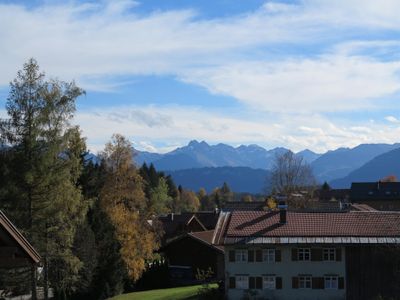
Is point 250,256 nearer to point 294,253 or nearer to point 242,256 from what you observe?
point 242,256

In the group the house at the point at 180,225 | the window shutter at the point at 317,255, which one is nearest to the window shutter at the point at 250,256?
the window shutter at the point at 317,255

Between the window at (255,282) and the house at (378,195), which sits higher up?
the house at (378,195)

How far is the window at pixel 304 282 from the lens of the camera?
148 feet

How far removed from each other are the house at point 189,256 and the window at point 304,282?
18446 millimetres

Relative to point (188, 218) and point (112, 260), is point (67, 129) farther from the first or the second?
point (188, 218)

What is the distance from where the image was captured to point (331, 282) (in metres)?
44.9

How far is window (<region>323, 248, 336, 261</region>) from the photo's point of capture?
4519cm

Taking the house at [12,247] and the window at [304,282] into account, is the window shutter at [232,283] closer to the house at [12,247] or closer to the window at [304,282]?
the window at [304,282]

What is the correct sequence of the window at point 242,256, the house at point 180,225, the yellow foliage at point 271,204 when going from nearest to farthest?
1. the window at point 242,256
2. the yellow foliage at point 271,204
3. the house at point 180,225

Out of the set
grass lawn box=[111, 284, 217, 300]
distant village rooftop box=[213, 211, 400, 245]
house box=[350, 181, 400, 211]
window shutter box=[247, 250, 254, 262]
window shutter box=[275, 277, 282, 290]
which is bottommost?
grass lawn box=[111, 284, 217, 300]

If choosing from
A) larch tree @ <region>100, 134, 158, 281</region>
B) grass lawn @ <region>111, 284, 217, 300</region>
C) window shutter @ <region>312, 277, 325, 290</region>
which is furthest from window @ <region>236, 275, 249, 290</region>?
larch tree @ <region>100, 134, 158, 281</region>

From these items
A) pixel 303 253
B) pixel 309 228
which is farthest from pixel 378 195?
pixel 303 253

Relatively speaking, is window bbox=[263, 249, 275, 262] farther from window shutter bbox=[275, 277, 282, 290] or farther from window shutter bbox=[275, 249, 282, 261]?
window shutter bbox=[275, 277, 282, 290]

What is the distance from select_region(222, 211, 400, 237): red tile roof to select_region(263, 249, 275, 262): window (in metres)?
1.18
